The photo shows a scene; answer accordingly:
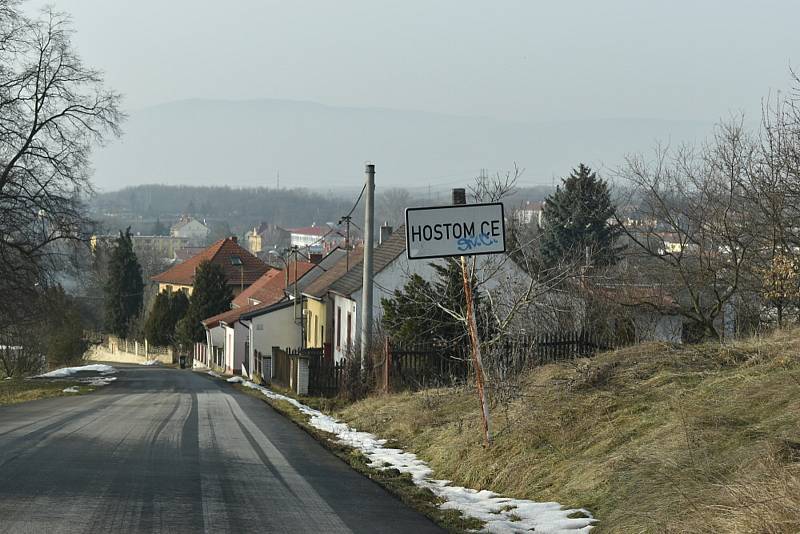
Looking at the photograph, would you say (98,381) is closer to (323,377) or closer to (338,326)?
(338,326)

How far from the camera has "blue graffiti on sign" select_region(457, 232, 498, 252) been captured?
35.2 feet

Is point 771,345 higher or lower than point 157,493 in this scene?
higher

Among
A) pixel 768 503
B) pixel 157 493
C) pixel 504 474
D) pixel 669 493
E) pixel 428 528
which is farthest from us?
pixel 504 474

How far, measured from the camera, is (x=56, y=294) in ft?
119

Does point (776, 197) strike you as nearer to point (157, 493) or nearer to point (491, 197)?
point (491, 197)

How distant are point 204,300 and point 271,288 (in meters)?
9.01

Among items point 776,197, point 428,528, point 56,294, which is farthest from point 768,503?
point 56,294

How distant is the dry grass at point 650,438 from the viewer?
21.4 ft

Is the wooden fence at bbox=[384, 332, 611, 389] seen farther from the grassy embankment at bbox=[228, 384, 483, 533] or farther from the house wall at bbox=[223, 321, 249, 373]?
the house wall at bbox=[223, 321, 249, 373]

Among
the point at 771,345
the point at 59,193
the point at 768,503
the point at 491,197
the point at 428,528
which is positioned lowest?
the point at 428,528

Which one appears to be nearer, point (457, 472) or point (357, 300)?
point (457, 472)

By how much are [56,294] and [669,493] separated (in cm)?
3271

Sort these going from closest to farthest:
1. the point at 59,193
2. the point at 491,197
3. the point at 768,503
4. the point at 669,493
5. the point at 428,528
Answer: the point at 768,503 < the point at 669,493 < the point at 428,528 < the point at 491,197 < the point at 59,193

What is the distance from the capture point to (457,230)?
10.7m
